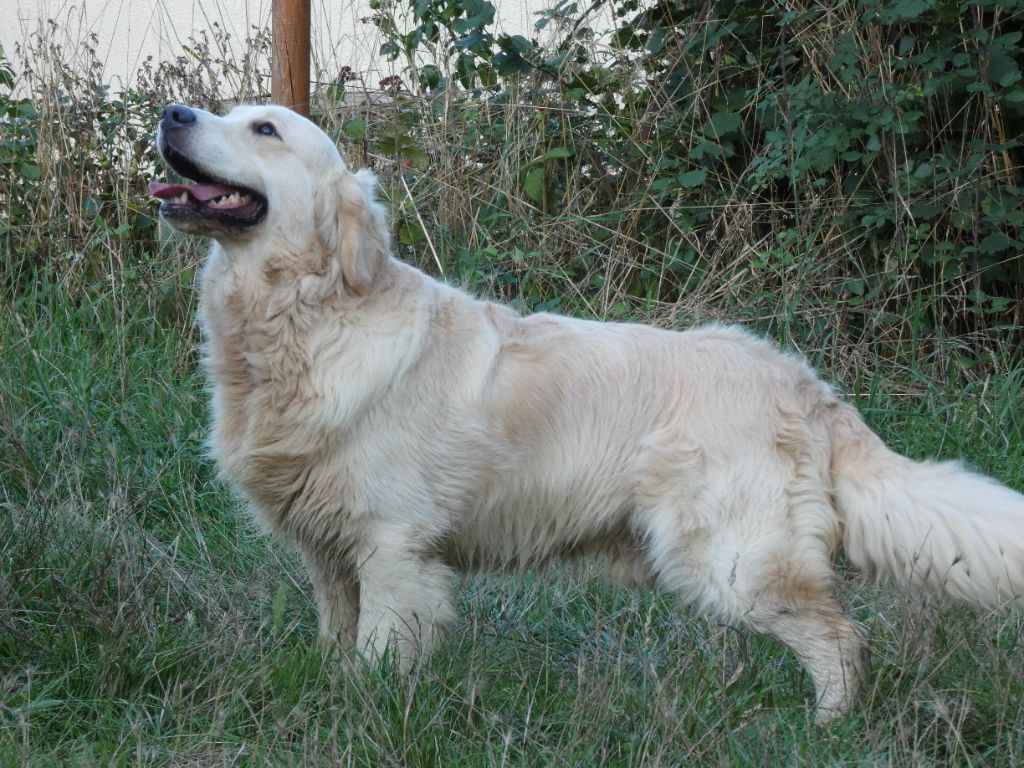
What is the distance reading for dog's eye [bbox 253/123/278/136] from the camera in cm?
348

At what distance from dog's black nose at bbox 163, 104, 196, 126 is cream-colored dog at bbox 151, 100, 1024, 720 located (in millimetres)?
11

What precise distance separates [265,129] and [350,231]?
42 centimetres

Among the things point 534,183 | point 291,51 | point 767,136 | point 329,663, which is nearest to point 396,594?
point 329,663

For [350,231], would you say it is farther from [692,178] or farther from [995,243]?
[995,243]

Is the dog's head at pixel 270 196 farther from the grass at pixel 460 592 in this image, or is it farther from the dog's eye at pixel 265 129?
the grass at pixel 460 592

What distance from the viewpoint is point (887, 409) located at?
16.5 feet

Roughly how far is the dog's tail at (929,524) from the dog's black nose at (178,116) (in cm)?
214

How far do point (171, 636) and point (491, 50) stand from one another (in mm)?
3850

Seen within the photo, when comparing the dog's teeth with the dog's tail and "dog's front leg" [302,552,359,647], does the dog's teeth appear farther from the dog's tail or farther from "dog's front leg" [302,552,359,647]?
the dog's tail

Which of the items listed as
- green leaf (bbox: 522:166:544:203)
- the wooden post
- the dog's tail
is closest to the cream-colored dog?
the dog's tail

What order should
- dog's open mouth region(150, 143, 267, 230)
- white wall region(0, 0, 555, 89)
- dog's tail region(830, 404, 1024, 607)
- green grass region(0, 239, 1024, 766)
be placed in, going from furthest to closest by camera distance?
white wall region(0, 0, 555, 89) < dog's open mouth region(150, 143, 267, 230) < dog's tail region(830, 404, 1024, 607) < green grass region(0, 239, 1024, 766)

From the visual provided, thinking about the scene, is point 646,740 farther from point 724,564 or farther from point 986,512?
point 986,512

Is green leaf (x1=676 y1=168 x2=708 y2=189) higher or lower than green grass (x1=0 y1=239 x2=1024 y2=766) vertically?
→ higher

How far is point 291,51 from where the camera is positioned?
5.18 metres
